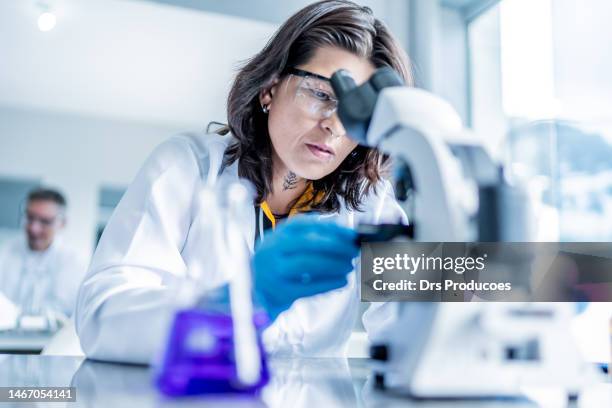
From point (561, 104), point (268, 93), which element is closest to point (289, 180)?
point (268, 93)

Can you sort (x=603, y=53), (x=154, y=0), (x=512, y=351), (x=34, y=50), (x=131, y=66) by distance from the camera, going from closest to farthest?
1. (x=512, y=351)
2. (x=603, y=53)
3. (x=154, y=0)
4. (x=34, y=50)
5. (x=131, y=66)

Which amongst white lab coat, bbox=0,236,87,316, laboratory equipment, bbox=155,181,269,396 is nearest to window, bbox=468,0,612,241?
laboratory equipment, bbox=155,181,269,396

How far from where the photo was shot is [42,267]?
11.7 ft

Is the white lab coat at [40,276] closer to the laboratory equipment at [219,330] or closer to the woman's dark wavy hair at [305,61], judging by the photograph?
the woman's dark wavy hair at [305,61]

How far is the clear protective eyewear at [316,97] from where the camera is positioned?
1051mm

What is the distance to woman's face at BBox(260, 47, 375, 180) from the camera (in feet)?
3.46

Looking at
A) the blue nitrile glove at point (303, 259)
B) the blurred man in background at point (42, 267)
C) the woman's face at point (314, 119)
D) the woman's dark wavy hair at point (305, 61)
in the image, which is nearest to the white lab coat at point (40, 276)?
the blurred man in background at point (42, 267)

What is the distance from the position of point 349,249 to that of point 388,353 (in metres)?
0.12

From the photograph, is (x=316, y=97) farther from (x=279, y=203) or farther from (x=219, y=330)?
(x=219, y=330)

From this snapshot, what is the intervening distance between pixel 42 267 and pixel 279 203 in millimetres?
2852

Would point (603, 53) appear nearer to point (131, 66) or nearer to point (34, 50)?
point (131, 66)

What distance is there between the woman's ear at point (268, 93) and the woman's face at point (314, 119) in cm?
5

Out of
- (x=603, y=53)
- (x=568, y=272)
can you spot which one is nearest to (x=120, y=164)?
(x=603, y=53)

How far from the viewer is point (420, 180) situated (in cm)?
53
